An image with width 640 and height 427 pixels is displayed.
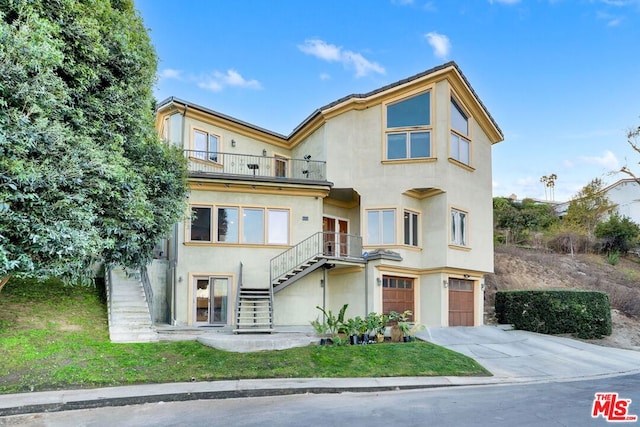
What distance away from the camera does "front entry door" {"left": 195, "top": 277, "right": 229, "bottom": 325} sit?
17.2 metres

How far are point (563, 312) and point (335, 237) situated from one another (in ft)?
32.8

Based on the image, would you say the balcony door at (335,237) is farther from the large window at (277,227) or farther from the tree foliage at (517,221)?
the tree foliage at (517,221)

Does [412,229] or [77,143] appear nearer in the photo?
[77,143]

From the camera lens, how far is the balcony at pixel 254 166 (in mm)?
18984

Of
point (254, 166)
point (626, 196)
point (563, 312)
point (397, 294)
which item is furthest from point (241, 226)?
point (626, 196)

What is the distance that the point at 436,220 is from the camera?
1850 cm

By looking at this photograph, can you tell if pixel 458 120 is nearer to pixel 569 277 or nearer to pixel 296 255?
pixel 296 255

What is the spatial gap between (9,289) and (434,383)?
13696 mm

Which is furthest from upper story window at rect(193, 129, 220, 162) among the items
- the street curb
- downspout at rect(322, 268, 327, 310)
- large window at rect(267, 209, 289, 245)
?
the street curb

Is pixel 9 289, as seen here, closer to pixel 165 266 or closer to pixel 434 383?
pixel 165 266

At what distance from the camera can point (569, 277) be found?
2672 cm

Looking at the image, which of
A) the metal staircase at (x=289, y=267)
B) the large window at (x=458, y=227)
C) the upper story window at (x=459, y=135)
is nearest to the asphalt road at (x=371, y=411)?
the metal staircase at (x=289, y=267)

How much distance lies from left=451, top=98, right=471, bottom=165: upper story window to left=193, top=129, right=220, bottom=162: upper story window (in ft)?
33.8

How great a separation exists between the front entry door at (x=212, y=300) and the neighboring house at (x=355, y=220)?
0.04 metres
